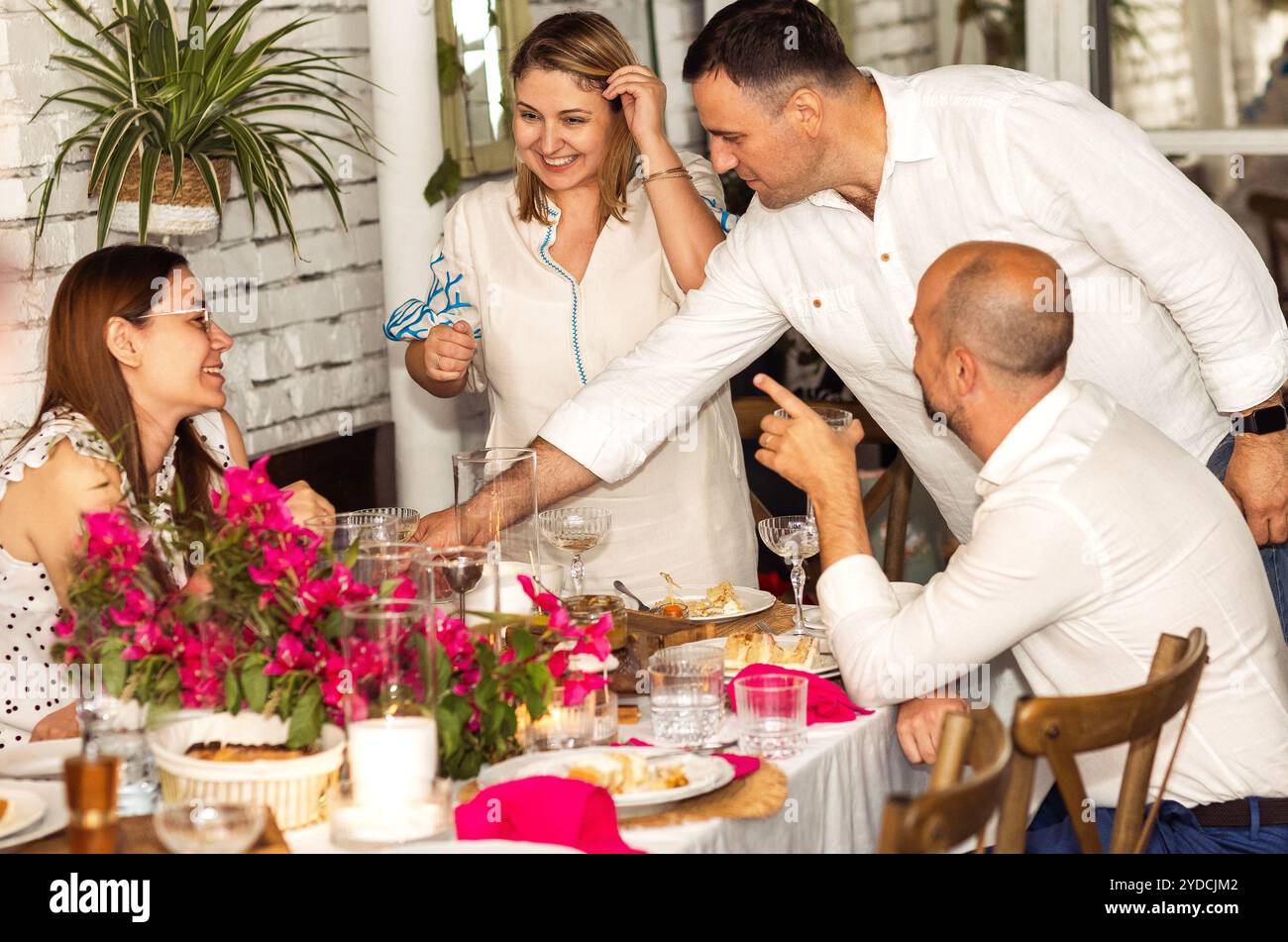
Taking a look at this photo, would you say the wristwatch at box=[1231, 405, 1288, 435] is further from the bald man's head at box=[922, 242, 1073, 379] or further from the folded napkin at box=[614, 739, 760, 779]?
the folded napkin at box=[614, 739, 760, 779]

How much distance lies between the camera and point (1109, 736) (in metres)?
1.59

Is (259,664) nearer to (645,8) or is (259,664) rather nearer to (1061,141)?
(1061,141)

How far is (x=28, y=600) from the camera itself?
2.27m

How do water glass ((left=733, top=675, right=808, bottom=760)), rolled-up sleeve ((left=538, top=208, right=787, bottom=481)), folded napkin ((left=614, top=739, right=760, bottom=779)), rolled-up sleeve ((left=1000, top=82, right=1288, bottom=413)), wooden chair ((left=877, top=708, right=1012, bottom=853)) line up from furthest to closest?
rolled-up sleeve ((left=538, top=208, right=787, bottom=481))
rolled-up sleeve ((left=1000, top=82, right=1288, bottom=413))
water glass ((left=733, top=675, right=808, bottom=760))
folded napkin ((left=614, top=739, right=760, bottom=779))
wooden chair ((left=877, top=708, right=1012, bottom=853))

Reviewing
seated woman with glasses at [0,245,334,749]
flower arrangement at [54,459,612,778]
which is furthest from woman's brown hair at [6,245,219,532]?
flower arrangement at [54,459,612,778]

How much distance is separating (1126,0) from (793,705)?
3122mm

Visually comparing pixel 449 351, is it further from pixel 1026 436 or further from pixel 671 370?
pixel 1026 436

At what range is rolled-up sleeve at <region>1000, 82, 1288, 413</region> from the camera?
2299 mm

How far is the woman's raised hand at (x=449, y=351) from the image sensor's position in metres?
2.76

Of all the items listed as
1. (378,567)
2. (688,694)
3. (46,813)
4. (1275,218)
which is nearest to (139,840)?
(46,813)

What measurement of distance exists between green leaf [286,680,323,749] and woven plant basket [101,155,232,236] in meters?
1.66

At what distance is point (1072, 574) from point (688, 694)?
1.60 feet

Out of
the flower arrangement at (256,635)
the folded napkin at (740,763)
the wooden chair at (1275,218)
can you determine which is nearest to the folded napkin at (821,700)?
the folded napkin at (740,763)
